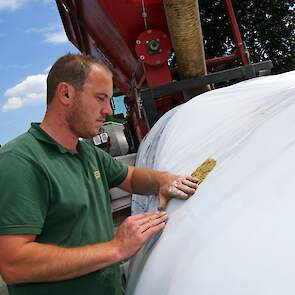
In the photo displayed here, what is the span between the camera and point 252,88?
1.75 meters

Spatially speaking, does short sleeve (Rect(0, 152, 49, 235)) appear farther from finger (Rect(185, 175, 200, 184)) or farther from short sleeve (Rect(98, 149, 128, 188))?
short sleeve (Rect(98, 149, 128, 188))

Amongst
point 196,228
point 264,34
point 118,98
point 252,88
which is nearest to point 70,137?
point 196,228

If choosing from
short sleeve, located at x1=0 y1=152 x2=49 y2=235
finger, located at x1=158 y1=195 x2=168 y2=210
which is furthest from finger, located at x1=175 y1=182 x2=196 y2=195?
short sleeve, located at x1=0 y1=152 x2=49 y2=235

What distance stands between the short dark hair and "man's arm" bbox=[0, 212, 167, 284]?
0.47m

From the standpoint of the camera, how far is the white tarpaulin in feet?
2.19

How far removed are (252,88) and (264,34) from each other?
9.91 metres

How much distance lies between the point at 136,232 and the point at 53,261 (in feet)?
0.71

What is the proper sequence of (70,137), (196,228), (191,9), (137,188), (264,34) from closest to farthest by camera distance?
(196,228) < (70,137) < (137,188) < (191,9) < (264,34)

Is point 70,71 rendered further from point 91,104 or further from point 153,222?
point 153,222

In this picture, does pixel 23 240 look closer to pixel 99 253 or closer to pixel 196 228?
pixel 99 253

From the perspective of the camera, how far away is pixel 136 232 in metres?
1.10

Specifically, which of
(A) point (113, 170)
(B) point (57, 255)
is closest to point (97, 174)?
(A) point (113, 170)

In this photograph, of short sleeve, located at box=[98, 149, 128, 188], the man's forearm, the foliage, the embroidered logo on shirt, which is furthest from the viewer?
the foliage

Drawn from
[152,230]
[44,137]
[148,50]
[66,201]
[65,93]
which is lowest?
[152,230]
